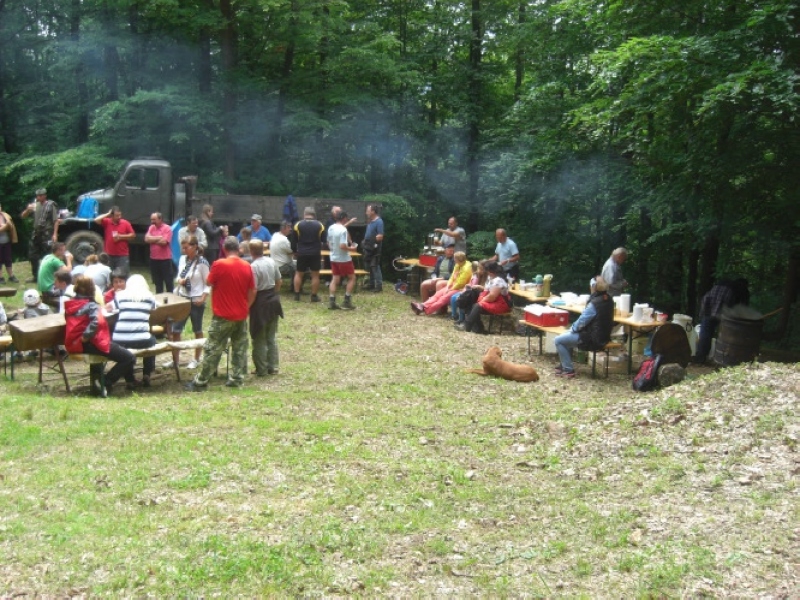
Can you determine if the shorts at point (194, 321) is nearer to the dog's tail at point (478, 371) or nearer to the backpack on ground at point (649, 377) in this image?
the dog's tail at point (478, 371)

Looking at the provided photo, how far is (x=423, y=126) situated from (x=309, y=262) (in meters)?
8.84

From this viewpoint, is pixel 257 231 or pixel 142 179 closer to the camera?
pixel 257 231

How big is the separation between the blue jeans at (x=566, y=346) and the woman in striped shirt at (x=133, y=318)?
4.99 meters

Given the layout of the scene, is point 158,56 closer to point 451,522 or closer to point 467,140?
point 467,140

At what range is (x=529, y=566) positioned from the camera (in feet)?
15.3

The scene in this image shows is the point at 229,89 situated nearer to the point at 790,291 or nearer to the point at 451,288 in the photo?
the point at 451,288

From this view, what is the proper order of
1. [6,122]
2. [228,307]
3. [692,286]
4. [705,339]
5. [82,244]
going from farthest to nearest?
1. [6,122]
2. [692,286]
3. [82,244]
4. [705,339]
5. [228,307]

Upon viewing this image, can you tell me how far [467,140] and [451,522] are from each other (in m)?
17.5

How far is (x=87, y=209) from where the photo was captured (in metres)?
15.5

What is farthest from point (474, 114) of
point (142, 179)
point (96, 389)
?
point (96, 389)

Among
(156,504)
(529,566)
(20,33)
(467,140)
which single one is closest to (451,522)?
(529,566)

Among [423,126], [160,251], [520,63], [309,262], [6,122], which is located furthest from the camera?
[520,63]

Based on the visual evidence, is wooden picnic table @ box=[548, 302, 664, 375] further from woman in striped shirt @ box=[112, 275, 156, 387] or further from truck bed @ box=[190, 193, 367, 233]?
truck bed @ box=[190, 193, 367, 233]

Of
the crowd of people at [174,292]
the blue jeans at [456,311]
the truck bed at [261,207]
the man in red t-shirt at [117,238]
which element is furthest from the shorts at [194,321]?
the truck bed at [261,207]
